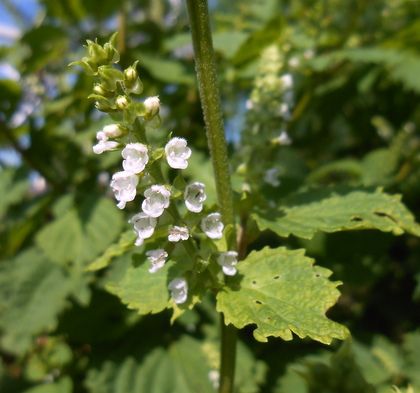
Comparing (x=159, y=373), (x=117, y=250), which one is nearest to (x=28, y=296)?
(x=159, y=373)

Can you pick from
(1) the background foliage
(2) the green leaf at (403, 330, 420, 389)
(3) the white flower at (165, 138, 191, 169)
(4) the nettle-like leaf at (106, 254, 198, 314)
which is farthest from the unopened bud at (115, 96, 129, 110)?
(2) the green leaf at (403, 330, 420, 389)

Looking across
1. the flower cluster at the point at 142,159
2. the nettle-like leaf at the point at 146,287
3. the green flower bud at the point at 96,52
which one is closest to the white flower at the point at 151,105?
the flower cluster at the point at 142,159

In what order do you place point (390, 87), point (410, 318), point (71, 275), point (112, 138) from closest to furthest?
1. point (112, 138)
2. point (71, 275)
3. point (410, 318)
4. point (390, 87)

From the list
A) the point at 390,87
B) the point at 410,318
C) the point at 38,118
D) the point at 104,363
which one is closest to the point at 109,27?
the point at 38,118

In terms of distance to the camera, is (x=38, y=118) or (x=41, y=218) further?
(x=38, y=118)

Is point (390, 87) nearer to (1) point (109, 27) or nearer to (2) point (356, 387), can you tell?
(1) point (109, 27)

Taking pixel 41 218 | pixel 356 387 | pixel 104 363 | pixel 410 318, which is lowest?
pixel 410 318

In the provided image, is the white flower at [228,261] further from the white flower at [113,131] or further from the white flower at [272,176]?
the white flower at [272,176]

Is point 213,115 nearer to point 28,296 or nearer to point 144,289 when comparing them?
point 144,289
